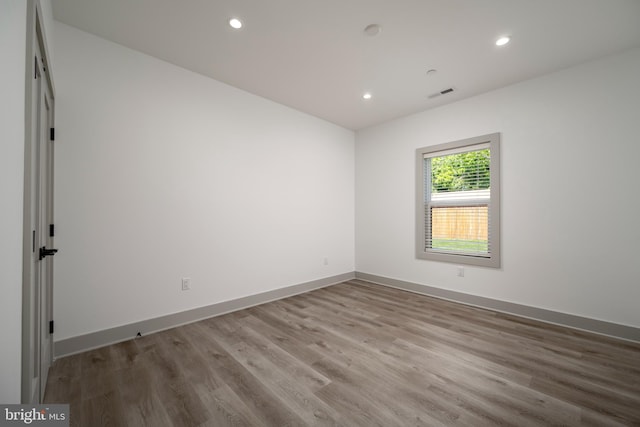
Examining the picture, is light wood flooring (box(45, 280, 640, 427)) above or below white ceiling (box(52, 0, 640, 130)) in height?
below

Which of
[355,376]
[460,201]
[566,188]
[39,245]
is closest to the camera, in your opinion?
[39,245]

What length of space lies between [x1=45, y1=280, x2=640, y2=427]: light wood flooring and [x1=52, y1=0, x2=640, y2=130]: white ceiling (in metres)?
2.87

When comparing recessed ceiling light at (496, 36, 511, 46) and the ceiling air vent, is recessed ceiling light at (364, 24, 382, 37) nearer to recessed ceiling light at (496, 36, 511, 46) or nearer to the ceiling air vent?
recessed ceiling light at (496, 36, 511, 46)

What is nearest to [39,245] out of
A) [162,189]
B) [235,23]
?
[162,189]

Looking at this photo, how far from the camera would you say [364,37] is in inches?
94.0

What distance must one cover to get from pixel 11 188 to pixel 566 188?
4327mm

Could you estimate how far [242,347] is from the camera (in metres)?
2.34

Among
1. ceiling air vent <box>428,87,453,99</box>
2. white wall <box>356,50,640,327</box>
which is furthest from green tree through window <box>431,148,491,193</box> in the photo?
ceiling air vent <box>428,87,453,99</box>

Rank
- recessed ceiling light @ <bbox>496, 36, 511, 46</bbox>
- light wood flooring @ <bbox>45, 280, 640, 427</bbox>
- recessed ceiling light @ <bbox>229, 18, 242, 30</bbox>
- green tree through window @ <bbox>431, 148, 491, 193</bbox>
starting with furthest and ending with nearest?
green tree through window @ <bbox>431, 148, 491, 193</bbox>, recessed ceiling light @ <bbox>496, 36, 511, 46</bbox>, recessed ceiling light @ <bbox>229, 18, 242, 30</bbox>, light wood flooring @ <bbox>45, 280, 640, 427</bbox>

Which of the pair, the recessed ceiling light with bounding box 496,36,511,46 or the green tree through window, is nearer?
the recessed ceiling light with bounding box 496,36,511,46

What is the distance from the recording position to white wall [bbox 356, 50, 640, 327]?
99.8 inches

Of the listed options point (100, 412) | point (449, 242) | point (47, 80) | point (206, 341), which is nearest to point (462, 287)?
point (449, 242)

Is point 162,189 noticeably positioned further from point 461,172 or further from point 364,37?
point 461,172

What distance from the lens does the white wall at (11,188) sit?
0.86 m
